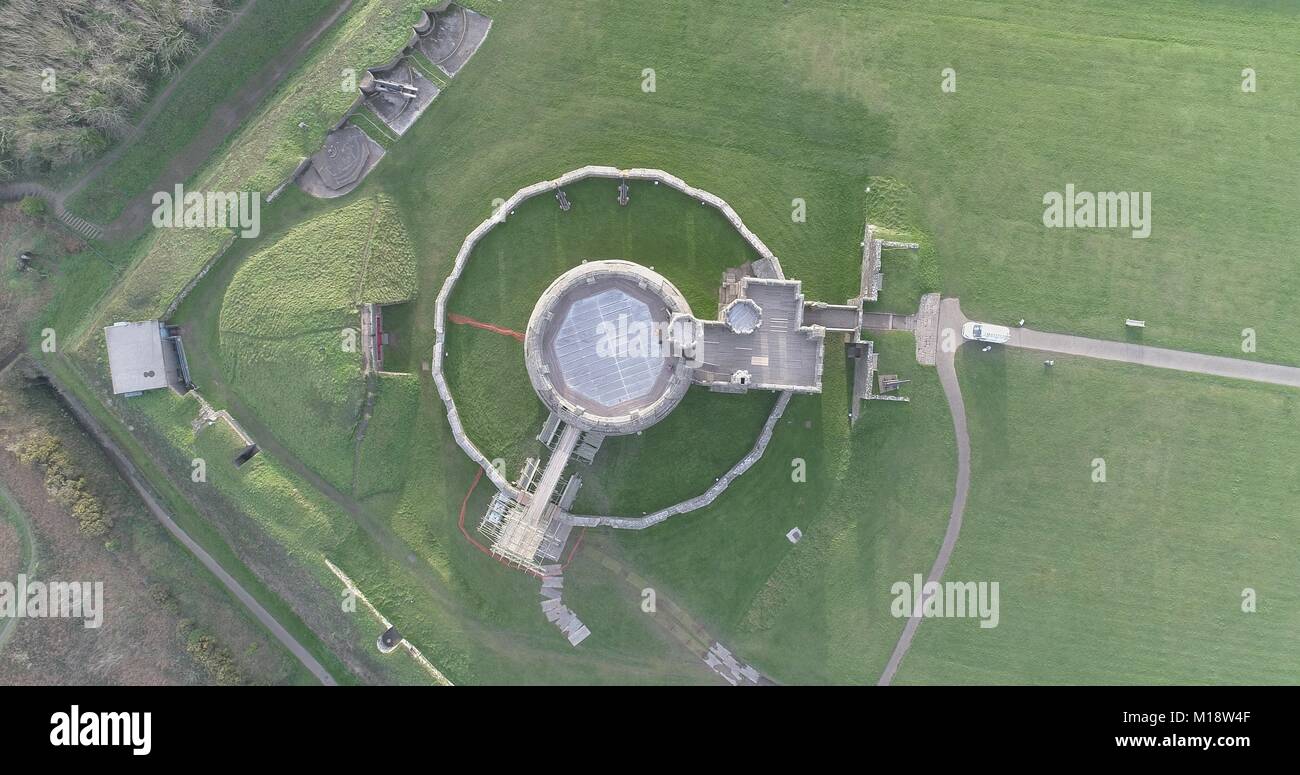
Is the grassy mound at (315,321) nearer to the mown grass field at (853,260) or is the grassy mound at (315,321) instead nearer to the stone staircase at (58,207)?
the mown grass field at (853,260)

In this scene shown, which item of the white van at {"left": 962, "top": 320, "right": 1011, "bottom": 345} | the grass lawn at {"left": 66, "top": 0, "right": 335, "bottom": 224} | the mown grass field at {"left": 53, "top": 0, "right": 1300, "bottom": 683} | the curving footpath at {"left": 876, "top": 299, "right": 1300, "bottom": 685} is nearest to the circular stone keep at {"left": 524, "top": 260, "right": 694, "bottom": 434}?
the mown grass field at {"left": 53, "top": 0, "right": 1300, "bottom": 683}

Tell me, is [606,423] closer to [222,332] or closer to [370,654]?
[370,654]

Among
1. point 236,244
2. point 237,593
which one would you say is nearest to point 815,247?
point 236,244

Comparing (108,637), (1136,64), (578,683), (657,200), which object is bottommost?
(578,683)

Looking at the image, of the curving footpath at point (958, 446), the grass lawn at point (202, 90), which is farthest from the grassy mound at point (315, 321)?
the curving footpath at point (958, 446)

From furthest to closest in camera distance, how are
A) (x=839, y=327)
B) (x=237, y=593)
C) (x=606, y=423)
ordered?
(x=237, y=593) < (x=839, y=327) < (x=606, y=423)

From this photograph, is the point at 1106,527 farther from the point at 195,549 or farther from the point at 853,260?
the point at 195,549

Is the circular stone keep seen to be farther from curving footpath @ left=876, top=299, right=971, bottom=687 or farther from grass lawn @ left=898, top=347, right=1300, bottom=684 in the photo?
grass lawn @ left=898, top=347, right=1300, bottom=684

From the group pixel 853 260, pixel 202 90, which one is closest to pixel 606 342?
pixel 853 260
